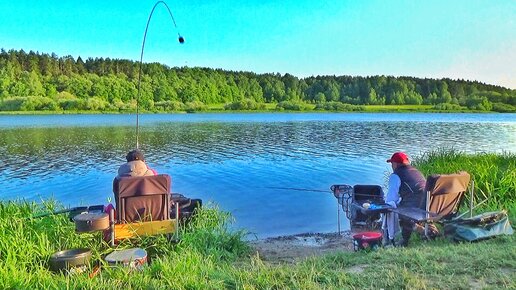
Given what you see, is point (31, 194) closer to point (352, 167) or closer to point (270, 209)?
point (270, 209)

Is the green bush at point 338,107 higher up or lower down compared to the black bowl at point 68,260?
higher up

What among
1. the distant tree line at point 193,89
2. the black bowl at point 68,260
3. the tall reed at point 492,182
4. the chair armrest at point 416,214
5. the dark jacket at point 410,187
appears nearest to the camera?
the black bowl at point 68,260

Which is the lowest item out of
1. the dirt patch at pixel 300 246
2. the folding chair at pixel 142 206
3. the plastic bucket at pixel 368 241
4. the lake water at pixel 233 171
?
the lake water at pixel 233 171

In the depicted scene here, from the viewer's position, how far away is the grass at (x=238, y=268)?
12.4 feet

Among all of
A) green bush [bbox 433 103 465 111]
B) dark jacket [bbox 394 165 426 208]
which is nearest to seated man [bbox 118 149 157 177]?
dark jacket [bbox 394 165 426 208]

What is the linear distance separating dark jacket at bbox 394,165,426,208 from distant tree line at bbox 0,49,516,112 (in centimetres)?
8942

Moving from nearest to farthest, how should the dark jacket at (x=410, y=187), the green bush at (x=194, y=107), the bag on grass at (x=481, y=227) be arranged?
the bag on grass at (x=481, y=227) → the dark jacket at (x=410, y=187) → the green bush at (x=194, y=107)

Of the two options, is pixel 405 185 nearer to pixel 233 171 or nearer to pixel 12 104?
pixel 233 171

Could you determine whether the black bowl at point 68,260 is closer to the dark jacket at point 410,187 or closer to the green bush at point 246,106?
the dark jacket at point 410,187

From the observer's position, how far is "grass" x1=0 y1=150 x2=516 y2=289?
3769 mm

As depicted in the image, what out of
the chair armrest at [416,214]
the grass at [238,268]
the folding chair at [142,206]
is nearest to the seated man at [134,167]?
the folding chair at [142,206]

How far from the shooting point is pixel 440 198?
6000 millimetres

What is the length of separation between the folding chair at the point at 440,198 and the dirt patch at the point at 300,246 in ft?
4.70

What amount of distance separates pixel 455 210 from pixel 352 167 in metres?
13.4
